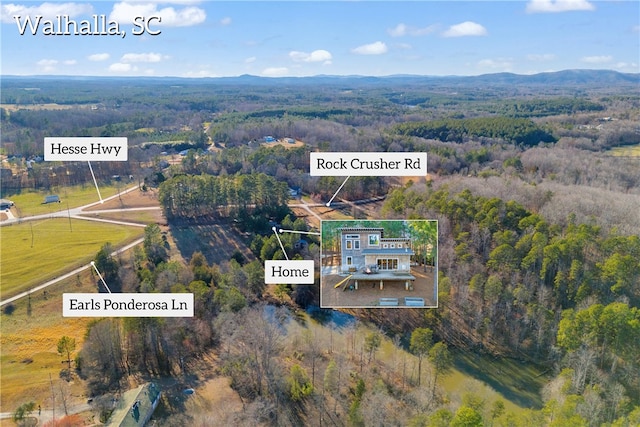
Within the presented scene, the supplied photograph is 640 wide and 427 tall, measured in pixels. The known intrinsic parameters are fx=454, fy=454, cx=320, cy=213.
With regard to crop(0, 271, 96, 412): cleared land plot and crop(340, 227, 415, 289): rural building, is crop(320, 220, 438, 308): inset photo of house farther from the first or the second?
crop(0, 271, 96, 412): cleared land plot

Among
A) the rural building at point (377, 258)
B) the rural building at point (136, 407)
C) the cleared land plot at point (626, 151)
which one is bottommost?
the rural building at point (136, 407)

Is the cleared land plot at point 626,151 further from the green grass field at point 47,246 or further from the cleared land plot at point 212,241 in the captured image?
the green grass field at point 47,246

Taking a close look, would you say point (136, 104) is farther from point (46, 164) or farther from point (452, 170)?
point (452, 170)

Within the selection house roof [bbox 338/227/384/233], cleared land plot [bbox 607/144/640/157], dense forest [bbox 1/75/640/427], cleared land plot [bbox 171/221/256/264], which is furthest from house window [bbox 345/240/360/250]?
cleared land plot [bbox 607/144/640/157]

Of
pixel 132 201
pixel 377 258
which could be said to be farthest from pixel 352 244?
pixel 132 201

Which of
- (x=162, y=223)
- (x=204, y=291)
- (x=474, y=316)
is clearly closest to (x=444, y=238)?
(x=474, y=316)

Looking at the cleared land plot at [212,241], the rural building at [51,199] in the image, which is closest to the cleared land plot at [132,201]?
the rural building at [51,199]
